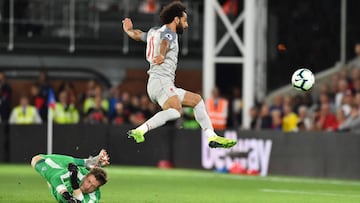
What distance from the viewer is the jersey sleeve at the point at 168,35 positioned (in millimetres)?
16750

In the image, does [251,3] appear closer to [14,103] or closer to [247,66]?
[247,66]

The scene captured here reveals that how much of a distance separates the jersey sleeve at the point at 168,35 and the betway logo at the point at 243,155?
9.78 meters

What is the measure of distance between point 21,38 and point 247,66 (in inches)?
276

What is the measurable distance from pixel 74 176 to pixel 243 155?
1163 centimetres

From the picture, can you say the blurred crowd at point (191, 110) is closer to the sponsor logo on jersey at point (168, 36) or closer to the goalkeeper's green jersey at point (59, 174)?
the sponsor logo on jersey at point (168, 36)

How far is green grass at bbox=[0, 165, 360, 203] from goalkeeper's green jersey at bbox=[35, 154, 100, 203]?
1243 millimetres

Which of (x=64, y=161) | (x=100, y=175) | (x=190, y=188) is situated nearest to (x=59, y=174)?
(x=64, y=161)

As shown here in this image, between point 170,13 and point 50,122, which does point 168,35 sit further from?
point 50,122

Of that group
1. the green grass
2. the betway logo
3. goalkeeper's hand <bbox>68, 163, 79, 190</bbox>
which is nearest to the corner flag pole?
the green grass

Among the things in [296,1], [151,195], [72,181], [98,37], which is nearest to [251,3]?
[296,1]

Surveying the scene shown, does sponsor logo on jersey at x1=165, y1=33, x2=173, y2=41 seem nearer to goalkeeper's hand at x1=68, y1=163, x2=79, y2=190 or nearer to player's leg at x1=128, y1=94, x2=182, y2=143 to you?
player's leg at x1=128, y1=94, x2=182, y2=143

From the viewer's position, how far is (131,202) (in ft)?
57.8

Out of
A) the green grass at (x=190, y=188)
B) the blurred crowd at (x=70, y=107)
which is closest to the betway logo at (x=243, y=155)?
the green grass at (x=190, y=188)

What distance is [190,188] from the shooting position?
21.5m
